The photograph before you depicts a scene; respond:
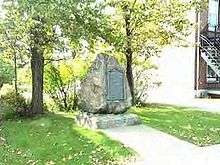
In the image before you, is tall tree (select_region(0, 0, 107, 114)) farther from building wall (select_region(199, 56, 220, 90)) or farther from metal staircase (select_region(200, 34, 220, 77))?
building wall (select_region(199, 56, 220, 90))

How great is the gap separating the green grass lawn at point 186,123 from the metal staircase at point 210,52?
7.13 meters

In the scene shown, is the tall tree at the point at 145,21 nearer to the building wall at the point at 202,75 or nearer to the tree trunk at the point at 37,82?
the tree trunk at the point at 37,82

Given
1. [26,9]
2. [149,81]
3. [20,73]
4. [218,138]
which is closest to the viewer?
[218,138]

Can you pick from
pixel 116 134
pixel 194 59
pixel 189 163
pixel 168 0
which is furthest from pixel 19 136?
pixel 194 59

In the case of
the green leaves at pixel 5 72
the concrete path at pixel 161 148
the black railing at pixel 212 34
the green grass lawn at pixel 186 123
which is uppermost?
the black railing at pixel 212 34

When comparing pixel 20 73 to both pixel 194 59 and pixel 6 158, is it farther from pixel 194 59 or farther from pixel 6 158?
pixel 194 59

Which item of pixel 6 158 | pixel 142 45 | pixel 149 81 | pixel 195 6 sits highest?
pixel 195 6

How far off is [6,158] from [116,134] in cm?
301

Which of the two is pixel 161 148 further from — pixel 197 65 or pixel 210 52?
pixel 210 52

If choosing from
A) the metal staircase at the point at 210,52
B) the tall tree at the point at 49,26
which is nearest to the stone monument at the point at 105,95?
the tall tree at the point at 49,26

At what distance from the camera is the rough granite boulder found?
43.0 ft

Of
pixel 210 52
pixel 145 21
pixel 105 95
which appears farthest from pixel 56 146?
pixel 210 52

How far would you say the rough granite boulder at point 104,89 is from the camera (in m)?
13.1

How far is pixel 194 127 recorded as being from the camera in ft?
42.9
